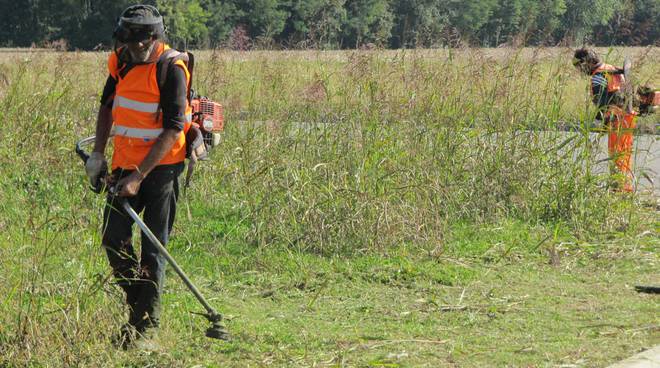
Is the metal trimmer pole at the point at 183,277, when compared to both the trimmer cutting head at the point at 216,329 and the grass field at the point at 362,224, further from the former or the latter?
the grass field at the point at 362,224

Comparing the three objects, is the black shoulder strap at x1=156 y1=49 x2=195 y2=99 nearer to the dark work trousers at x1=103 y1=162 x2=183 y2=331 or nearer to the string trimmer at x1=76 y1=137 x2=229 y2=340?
the dark work trousers at x1=103 y1=162 x2=183 y2=331

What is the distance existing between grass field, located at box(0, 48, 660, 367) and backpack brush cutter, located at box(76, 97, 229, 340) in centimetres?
20

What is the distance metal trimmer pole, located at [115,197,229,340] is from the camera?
5.16 m

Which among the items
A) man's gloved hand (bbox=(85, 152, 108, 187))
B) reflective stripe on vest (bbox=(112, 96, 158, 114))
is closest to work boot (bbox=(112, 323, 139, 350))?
man's gloved hand (bbox=(85, 152, 108, 187))

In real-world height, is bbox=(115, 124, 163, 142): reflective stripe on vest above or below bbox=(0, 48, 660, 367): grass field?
above

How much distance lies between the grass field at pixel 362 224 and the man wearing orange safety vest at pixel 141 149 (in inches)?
5.3

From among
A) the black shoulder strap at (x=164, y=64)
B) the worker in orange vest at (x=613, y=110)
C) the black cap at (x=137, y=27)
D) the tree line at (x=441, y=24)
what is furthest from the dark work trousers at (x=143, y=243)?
the tree line at (x=441, y=24)

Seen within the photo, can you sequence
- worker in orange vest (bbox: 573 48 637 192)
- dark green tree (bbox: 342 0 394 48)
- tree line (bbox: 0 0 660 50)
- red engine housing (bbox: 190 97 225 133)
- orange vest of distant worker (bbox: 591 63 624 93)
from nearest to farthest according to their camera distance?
red engine housing (bbox: 190 97 225 133) < worker in orange vest (bbox: 573 48 637 192) < orange vest of distant worker (bbox: 591 63 624 93) < tree line (bbox: 0 0 660 50) < dark green tree (bbox: 342 0 394 48)

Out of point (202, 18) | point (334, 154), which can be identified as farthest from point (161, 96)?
point (202, 18)

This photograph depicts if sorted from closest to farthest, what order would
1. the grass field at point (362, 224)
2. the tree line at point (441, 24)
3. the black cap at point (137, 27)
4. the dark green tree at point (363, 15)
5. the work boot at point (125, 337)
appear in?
→ the black cap at point (137, 27), the work boot at point (125, 337), the grass field at point (362, 224), the tree line at point (441, 24), the dark green tree at point (363, 15)

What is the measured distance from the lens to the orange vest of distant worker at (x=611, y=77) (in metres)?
9.88

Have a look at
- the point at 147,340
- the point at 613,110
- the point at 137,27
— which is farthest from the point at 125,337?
the point at 613,110

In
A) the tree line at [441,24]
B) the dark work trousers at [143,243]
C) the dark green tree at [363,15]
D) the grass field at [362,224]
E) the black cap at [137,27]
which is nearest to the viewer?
the black cap at [137,27]

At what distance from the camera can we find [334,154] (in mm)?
8523
